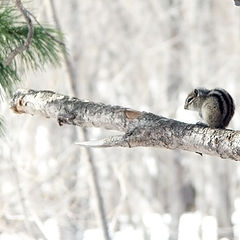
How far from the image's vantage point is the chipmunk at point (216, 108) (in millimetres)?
1770

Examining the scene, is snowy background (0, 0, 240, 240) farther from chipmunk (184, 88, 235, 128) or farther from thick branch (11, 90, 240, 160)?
chipmunk (184, 88, 235, 128)

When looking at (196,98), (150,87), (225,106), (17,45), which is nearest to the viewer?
(225,106)

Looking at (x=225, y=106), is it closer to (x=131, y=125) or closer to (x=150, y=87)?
(x=131, y=125)

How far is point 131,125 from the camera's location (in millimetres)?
1797

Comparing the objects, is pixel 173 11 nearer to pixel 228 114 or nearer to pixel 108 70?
pixel 108 70

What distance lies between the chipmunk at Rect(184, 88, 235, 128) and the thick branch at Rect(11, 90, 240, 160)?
0.21 ft

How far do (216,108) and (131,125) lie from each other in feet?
0.65

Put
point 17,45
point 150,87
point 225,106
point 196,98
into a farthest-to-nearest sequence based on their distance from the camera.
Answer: point 150,87
point 17,45
point 196,98
point 225,106

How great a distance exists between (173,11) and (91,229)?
204 centimetres

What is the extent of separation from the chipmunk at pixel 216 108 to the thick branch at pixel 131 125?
0.06 m

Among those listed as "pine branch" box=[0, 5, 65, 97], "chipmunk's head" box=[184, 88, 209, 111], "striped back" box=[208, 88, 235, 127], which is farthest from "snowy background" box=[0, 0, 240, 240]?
"striped back" box=[208, 88, 235, 127]

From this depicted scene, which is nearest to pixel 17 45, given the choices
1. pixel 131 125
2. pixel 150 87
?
pixel 131 125

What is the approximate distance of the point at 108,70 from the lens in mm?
6602

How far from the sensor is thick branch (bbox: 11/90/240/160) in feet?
5.42
